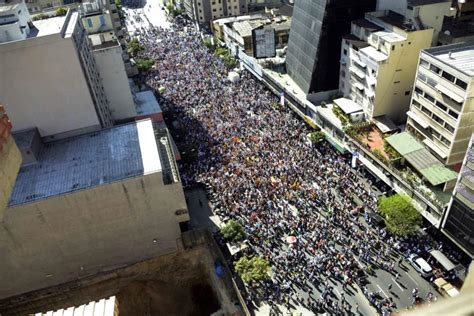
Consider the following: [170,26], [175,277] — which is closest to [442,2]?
[175,277]

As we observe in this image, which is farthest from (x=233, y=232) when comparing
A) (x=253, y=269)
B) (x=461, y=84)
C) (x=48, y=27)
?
(x=48, y=27)

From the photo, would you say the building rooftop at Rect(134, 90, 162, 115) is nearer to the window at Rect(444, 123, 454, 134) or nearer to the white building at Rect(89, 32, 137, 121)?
the white building at Rect(89, 32, 137, 121)

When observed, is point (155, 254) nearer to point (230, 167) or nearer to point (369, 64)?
point (230, 167)

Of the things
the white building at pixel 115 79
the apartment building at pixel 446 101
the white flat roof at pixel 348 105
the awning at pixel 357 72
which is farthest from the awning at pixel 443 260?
the white building at pixel 115 79

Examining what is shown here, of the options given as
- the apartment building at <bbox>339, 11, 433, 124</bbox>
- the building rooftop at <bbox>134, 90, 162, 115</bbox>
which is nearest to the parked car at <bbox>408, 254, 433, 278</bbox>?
the apartment building at <bbox>339, 11, 433, 124</bbox>

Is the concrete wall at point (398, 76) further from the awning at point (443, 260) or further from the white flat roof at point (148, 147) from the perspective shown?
the white flat roof at point (148, 147)

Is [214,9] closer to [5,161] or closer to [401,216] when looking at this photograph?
[401,216]
